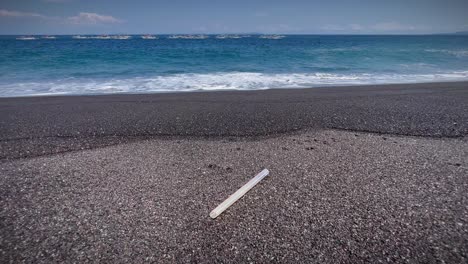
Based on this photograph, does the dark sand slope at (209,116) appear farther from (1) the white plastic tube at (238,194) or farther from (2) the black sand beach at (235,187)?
(1) the white plastic tube at (238,194)

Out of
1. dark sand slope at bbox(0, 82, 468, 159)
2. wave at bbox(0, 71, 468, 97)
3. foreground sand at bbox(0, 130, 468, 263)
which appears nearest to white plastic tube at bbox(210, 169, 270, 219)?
foreground sand at bbox(0, 130, 468, 263)

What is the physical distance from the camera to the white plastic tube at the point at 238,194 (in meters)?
3.20

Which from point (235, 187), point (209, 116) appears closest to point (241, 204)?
point (235, 187)

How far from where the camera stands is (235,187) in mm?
3871

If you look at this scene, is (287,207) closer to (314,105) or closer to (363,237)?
(363,237)

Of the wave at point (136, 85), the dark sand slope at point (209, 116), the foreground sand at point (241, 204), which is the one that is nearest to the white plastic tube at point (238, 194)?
the foreground sand at point (241, 204)

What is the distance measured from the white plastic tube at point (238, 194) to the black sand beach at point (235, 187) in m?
0.11

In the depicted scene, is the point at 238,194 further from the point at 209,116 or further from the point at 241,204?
the point at 209,116

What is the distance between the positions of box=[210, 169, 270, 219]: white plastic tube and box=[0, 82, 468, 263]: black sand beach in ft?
0.36

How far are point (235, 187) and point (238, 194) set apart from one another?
321mm

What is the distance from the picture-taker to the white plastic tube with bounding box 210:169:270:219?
10.5 feet

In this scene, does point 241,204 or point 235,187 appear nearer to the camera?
point 241,204

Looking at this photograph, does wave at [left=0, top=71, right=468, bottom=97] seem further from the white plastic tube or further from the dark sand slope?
the white plastic tube

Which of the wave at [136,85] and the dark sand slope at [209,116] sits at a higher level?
the wave at [136,85]
